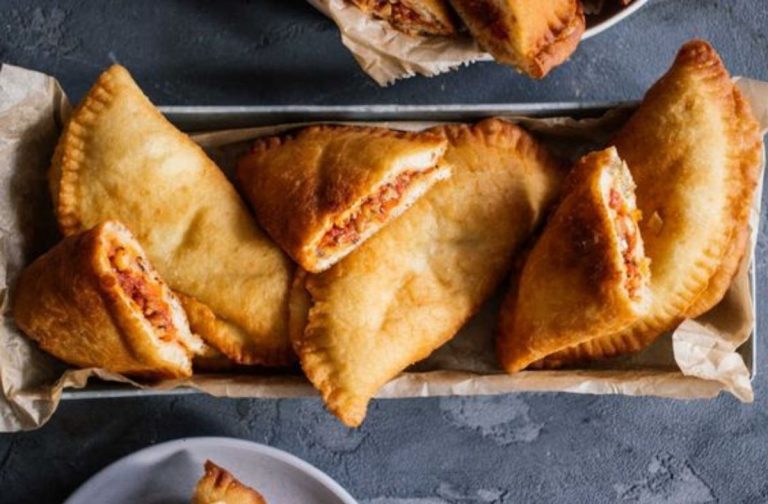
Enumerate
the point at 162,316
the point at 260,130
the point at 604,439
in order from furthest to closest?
1. the point at 604,439
2. the point at 260,130
3. the point at 162,316

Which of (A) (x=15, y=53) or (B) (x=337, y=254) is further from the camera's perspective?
(A) (x=15, y=53)

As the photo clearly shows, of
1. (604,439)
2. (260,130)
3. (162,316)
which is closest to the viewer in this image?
(162,316)

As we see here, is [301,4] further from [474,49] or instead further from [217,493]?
[217,493]

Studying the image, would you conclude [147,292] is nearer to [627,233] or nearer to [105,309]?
[105,309]

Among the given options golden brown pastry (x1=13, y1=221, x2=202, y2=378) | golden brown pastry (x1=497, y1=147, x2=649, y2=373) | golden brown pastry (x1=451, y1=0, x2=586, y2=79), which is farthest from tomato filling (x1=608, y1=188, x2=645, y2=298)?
golden brown pastry (x1=13, y1=221, x2=202, y2=378)

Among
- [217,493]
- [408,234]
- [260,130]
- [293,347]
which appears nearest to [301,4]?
[260,130]

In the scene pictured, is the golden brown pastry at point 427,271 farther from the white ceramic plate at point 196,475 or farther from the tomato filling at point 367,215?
the white ceramic plate at point 196,475

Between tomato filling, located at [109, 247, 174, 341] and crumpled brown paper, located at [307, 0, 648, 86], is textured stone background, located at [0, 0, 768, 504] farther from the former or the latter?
tomato filling, located at [109, 247, 174, 341]
